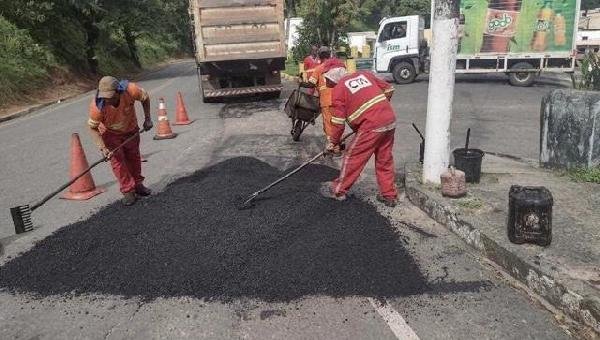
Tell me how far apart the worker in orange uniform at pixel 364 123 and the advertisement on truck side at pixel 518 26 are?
11263 millimetres

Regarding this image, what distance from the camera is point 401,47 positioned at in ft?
51.8

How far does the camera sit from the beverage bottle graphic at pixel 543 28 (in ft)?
44.9

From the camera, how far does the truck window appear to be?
616 inches

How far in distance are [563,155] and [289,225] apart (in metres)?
3.44

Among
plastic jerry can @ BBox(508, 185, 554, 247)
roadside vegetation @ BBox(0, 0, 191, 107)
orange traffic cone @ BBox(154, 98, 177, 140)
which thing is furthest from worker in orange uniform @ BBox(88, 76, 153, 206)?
roadside vegetation @ BBox(0, 0, 191, 107)

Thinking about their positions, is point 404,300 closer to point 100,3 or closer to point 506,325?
point 506,325

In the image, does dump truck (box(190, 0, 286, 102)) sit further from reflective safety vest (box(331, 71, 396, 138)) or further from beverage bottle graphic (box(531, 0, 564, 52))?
beverage bottle graphic (box(531, 0, 564, 52))

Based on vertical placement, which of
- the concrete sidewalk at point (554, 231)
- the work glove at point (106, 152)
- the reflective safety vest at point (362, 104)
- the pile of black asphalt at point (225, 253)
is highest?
→ the reflective safety vest at point (362, 104)

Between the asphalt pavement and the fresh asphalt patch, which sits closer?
the asphalt pavement

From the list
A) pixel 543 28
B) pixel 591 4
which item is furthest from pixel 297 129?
pixel 591 4

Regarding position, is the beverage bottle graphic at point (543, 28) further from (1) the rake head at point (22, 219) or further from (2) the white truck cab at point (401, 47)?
(1) the rake head at point (22, 219)

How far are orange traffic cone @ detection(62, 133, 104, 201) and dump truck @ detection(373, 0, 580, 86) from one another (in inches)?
444

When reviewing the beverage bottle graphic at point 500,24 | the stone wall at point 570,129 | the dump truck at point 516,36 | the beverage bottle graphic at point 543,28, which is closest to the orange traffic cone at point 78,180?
the stone wall at point 570,129

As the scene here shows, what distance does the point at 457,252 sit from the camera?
153 inches
